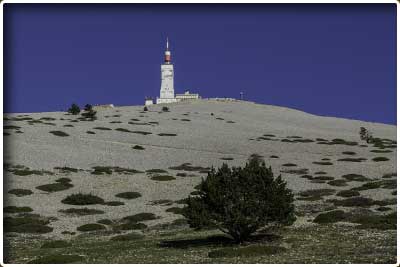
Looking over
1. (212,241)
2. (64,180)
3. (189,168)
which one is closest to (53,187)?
(64,180)

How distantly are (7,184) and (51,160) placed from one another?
17.3 m

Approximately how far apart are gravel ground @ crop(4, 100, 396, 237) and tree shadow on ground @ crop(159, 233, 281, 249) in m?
6.52

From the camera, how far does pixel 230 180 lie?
2962 cm

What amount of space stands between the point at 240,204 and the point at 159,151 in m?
55.9

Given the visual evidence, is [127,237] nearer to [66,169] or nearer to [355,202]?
[355,202]

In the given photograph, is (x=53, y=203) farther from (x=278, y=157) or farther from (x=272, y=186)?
(x=278, y=157)

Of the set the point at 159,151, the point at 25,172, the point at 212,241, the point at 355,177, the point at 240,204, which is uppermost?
the point at 240,204

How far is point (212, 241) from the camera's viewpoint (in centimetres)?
3109

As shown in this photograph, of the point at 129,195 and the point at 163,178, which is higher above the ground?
the point at 163,178

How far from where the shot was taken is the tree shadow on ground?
29.7m

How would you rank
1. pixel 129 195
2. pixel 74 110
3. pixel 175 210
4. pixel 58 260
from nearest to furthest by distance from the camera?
pixel 58 260
pixel 175 210
pixel 129 195
pixel 74 110

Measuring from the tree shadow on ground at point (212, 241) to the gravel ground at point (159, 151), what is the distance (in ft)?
21.4

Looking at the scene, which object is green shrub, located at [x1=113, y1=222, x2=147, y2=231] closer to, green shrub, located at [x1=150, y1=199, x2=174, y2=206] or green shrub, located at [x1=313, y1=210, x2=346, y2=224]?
green shrub, located at [x1=150, y1=199, x2=174, y2=206]

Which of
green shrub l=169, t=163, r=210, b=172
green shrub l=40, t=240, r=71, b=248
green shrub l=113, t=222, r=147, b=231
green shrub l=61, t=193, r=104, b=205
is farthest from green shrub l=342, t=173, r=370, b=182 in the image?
green shrub l=40, t=240, r=71, b=248
